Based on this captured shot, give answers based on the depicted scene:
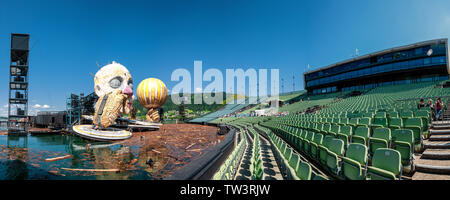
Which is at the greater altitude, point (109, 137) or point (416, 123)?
point (416, 123)

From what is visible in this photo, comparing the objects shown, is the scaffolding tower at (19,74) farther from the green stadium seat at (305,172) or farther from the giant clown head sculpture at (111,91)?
the green stadium seat at (305,172)

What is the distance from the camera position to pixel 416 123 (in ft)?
19.1

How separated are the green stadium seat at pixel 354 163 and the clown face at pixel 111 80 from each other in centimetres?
1891

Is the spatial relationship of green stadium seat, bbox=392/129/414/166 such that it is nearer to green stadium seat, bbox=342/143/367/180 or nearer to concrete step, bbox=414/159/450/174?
concrete step, bbox=414/159/450/174

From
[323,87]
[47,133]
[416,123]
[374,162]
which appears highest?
[323,87]

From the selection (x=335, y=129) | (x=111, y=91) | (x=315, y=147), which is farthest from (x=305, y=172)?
(x=111, y=91)

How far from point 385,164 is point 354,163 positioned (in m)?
0.70

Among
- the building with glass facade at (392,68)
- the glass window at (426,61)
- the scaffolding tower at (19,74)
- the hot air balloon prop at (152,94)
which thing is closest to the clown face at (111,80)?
the hot air balloon prop at (152,94)

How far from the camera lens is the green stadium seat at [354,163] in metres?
3.04

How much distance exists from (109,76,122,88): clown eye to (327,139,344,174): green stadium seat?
20.0 m
